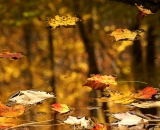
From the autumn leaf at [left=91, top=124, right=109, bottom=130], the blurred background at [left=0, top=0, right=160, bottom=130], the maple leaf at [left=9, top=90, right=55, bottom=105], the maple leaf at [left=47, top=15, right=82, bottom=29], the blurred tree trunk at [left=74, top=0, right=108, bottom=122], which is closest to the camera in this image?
the autumn leaf at [left=91, top=124, right=109, bottom=130]

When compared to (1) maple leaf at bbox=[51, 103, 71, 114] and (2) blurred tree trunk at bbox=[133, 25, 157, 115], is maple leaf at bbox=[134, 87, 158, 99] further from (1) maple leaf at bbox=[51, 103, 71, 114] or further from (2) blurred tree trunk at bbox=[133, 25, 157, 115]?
(1) maple leaf at bbox=[51, 103, 71, 114]

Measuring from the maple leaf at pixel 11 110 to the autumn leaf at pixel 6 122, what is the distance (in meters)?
0.04

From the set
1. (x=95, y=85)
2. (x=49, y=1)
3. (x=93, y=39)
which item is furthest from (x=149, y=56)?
(x=49, y=1)

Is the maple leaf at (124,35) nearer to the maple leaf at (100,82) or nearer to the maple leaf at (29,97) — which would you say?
the maple leaf at (100,82)

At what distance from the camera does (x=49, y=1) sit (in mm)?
5988

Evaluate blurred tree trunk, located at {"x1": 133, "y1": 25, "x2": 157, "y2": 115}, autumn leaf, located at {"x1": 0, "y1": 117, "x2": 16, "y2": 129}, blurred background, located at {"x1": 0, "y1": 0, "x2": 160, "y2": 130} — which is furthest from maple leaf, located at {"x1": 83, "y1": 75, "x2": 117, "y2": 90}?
autumn leaf, located at {"x1": 0, "y1": 117, "x2": 16, "y2": 129}

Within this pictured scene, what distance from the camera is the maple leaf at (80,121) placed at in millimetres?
1840

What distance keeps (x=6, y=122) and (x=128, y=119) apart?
0.67 meters

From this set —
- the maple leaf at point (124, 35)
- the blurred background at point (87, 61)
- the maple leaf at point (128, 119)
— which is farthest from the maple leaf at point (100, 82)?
the maple leaf at point (124, 35)

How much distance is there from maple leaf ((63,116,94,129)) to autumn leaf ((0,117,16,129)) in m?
0.29

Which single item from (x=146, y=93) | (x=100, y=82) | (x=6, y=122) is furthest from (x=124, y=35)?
(x=6, y=122)

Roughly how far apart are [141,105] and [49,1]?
13.9 feet

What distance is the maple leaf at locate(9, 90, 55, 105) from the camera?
217 cm

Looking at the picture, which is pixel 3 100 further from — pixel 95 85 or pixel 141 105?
pixel 141 105
